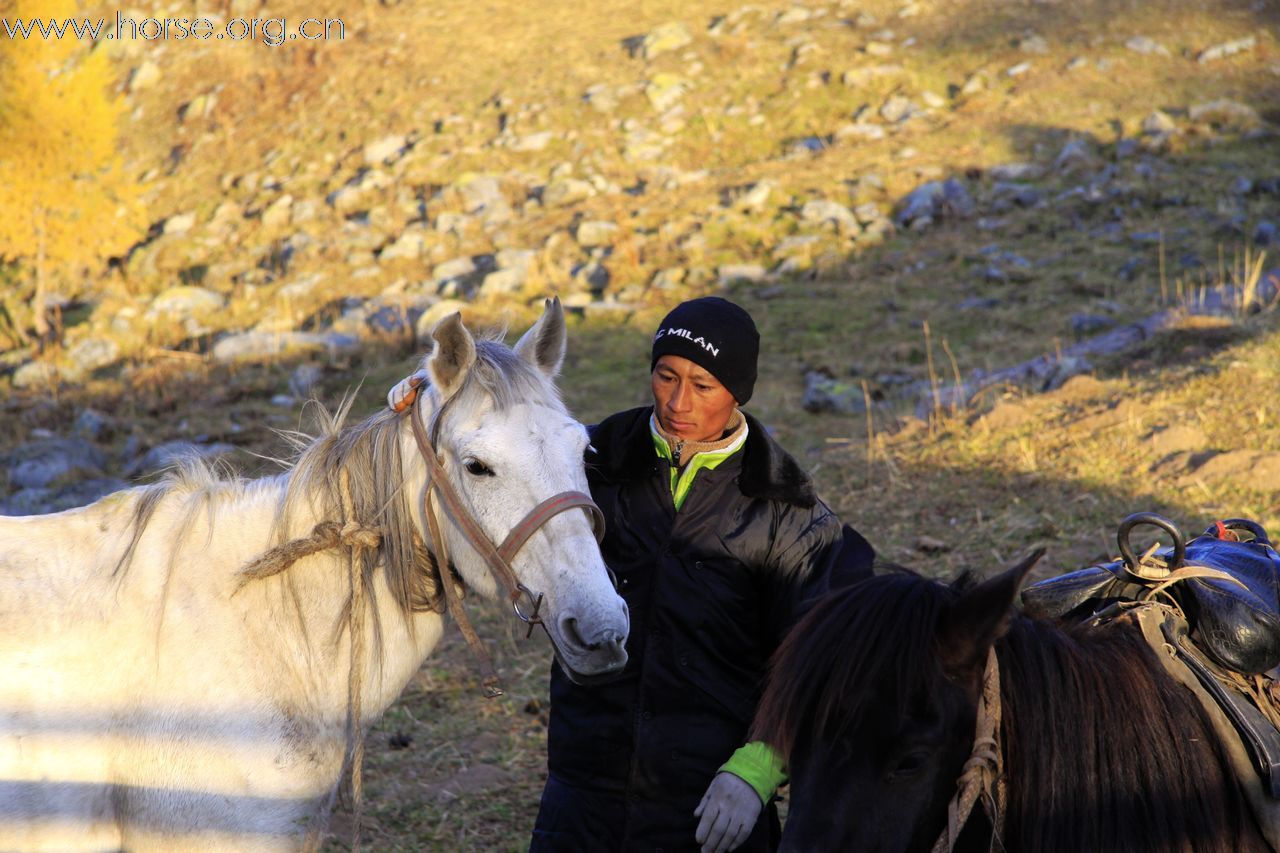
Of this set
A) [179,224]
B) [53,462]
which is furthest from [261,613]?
[179,224]

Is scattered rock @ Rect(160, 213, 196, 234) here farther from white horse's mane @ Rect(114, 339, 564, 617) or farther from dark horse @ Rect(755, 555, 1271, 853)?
dark horse @ Rect(755, 555, 1271, 853)

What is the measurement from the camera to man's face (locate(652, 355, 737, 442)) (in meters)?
2.48

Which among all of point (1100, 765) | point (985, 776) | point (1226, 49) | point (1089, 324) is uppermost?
point (985, 776)

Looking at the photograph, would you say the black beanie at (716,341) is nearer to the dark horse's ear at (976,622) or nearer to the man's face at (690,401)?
the man's face at (690,401)

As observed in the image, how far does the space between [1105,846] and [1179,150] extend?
12.1 meters

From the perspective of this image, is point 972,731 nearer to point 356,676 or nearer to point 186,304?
point 356,676

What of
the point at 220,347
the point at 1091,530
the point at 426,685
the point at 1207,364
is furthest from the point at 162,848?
the point at 220,347

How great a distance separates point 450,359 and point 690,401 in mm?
580

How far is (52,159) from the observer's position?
1282 centimetres

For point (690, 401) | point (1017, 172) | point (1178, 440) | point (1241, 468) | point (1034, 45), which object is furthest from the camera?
point (1034, 45)

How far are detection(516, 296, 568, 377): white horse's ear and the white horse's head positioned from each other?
0.12 metres

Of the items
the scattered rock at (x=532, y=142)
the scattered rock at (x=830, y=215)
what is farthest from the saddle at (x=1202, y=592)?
the scattered rock at (x=532, y=142)

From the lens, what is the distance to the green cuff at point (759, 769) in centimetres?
212

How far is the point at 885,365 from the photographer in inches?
348
